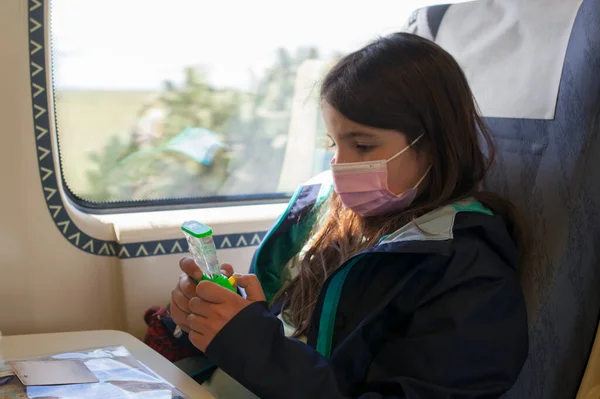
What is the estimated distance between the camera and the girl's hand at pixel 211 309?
1078 mm

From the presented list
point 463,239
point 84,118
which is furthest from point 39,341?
point 463,239

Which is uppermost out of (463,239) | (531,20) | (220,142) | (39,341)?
(531,20)

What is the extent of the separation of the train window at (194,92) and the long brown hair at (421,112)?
15.3 inches

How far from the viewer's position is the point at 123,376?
111 cm

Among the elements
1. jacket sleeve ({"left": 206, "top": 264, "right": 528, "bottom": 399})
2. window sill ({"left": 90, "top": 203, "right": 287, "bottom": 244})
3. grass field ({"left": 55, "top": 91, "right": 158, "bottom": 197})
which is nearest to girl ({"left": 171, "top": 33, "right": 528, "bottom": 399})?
jacket sleeve ({"left": 206, "top": 264, "right": 528, "bottom": 399})

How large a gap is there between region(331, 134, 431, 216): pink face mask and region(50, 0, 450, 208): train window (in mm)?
428

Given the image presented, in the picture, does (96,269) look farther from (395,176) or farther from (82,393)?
(395,176)

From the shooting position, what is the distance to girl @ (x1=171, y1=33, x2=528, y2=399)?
42.2 inches

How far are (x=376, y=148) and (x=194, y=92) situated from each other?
0.69 metres

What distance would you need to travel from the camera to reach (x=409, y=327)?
1.13m

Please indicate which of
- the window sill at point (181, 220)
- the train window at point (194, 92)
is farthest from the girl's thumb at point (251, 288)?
the train window at point (194, 92)

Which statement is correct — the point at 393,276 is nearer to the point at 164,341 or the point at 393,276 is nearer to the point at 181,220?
the point at 164,341

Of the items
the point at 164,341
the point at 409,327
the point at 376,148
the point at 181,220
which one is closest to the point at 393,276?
the point at 409,327

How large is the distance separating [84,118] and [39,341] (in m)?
0.61
